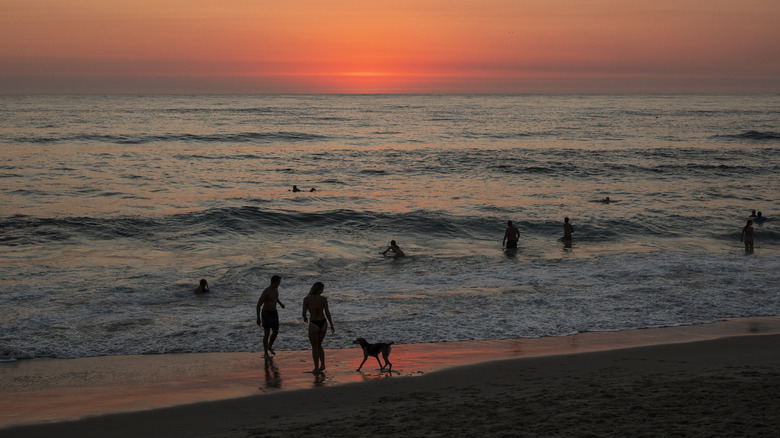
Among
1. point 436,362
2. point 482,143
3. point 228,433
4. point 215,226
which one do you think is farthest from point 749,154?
point 228,433

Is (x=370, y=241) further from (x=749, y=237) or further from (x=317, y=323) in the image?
(x=317, y=323)

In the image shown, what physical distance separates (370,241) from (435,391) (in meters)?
14.7

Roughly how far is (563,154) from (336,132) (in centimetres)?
2994

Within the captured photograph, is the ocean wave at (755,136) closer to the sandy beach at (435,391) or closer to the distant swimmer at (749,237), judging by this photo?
the distant swimmer at (749,237)

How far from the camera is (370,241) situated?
2333 centimetres

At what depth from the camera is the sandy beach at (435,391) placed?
23.2ft

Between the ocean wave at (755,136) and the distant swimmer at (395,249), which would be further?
the ocean wave at (755,136)

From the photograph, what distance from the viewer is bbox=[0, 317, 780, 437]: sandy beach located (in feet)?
23.2

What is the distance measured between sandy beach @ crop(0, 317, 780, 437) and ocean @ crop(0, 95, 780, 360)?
3.57 ft

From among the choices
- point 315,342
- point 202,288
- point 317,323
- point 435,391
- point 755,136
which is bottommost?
point 202,288

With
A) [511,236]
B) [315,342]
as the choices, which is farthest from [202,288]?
[511,236]

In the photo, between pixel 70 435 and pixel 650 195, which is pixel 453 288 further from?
pixel 650 195

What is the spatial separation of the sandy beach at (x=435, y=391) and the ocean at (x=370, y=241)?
3.57 ft

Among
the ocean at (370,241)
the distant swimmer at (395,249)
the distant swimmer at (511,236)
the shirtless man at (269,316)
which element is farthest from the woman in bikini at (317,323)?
the distant swimmer at (511,236)
